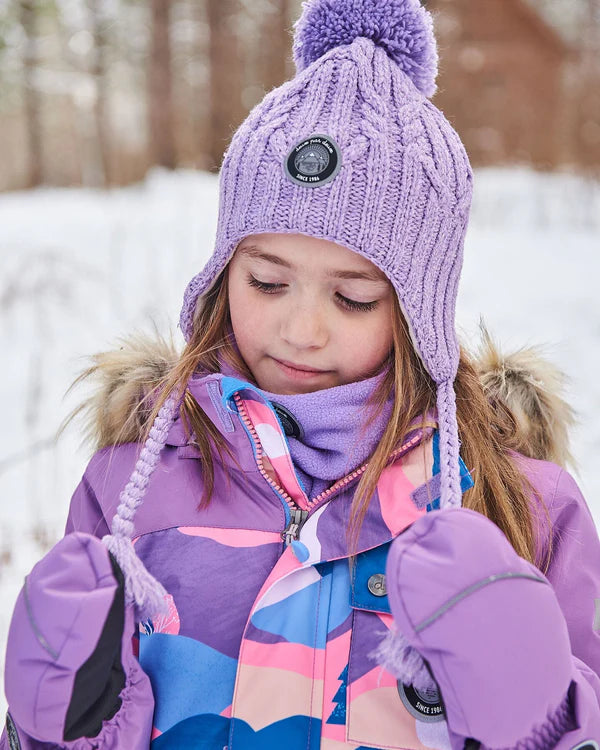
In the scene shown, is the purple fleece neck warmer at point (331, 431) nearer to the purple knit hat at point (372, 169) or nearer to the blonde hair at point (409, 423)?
the blonde hair at point (409, 423)

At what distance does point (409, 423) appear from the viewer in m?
1.42

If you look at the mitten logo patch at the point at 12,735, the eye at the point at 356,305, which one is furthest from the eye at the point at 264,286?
the mitten logo patch at the point at 12,735

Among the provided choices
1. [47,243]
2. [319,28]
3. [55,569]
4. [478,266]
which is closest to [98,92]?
[47,243]

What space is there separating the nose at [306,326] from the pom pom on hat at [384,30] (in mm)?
546

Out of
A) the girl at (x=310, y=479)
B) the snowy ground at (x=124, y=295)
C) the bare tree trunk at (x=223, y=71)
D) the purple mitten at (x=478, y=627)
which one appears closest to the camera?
the purple mitten at (x=478, y=627)

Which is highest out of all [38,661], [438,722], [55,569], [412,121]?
[412,121]

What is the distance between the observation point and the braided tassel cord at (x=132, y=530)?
45.2 inches

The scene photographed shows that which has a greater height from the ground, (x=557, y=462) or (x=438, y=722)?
(x=557, y=462)

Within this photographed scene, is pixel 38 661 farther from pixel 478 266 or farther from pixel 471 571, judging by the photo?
pixel 478 266

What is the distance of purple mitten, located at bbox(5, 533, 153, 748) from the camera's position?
3.43 feet

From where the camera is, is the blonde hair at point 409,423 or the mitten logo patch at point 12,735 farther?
the blonde hair at point 409,423

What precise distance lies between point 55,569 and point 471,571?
600 mm

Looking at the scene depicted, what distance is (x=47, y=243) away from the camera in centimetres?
486

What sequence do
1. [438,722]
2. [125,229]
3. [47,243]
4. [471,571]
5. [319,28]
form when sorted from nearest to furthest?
[471,571], [438,722], [319,28], [47,243], [125,229]
